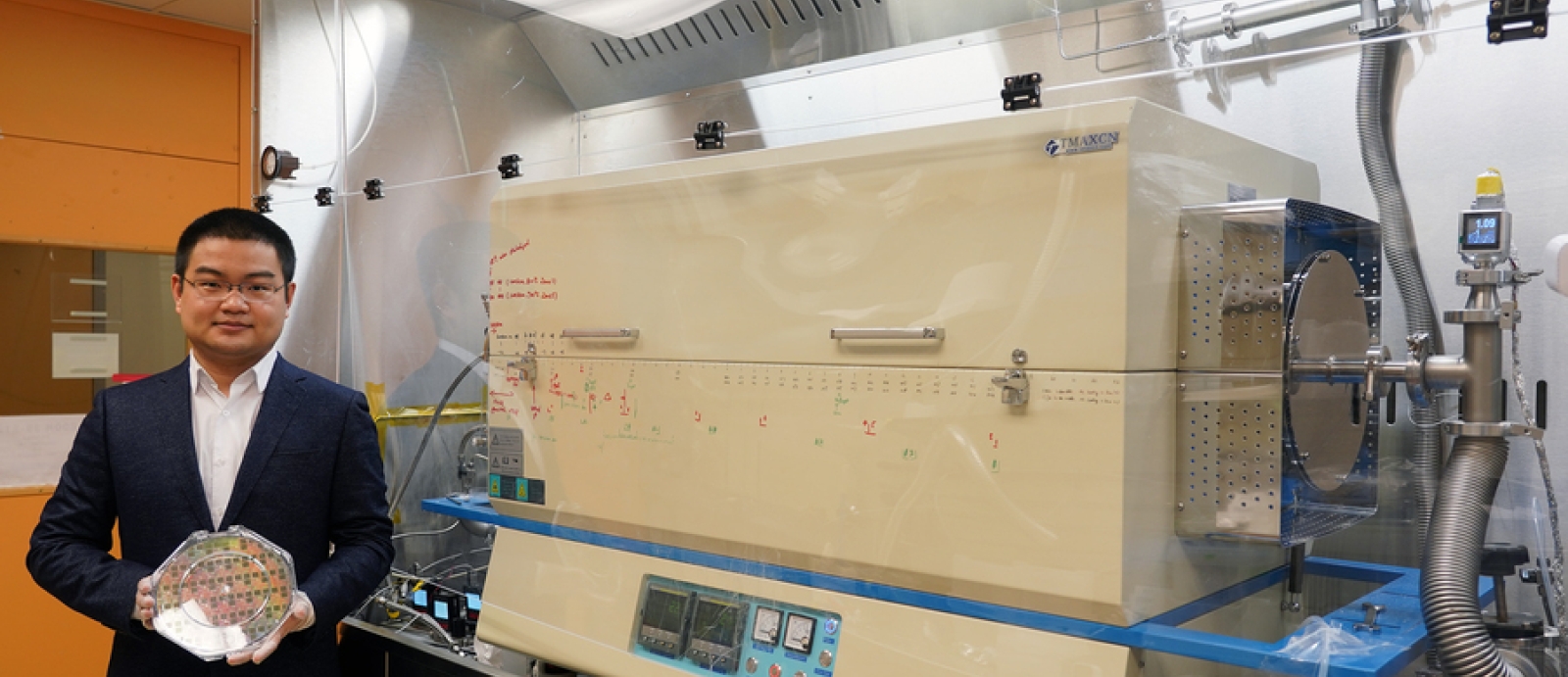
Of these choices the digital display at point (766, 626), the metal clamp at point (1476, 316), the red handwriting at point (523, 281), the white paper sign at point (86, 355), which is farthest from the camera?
the white paper sign at point (86, 355)

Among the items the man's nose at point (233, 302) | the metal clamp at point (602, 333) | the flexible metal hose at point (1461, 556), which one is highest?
the man's nose at point (233, 302)

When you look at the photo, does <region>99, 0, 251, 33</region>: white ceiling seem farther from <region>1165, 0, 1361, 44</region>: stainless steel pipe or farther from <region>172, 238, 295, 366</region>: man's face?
<region>1165, 0, 1361, 44</region>: stainless steel pipe

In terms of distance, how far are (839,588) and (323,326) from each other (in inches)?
67.6

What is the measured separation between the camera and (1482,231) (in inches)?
47.0

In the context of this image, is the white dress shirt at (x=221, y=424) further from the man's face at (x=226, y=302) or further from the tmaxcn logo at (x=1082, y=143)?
the tmaxcn logo at (x=1082, y=143)

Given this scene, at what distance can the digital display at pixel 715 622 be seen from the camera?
174 centimetres

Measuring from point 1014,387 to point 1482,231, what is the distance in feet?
1.79

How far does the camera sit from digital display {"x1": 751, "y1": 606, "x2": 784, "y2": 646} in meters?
1.69

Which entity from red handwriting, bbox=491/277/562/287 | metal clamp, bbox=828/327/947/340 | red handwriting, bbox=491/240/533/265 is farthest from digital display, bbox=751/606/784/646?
red handwriting, bbox=491/240/533/265

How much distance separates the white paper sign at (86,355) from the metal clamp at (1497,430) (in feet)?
15.3

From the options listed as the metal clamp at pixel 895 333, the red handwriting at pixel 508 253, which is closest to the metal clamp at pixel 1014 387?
the metal clamp at pixel 895 333

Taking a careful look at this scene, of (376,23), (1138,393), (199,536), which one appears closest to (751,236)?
(1138,393)

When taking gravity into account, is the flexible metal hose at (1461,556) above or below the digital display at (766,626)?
above

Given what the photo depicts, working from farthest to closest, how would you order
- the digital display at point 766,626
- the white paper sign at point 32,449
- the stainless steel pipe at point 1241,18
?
1. the white paper sign at point 32,449
2. the digital display at point 766,626
3. the stainless steel pipe at point 1241,18
